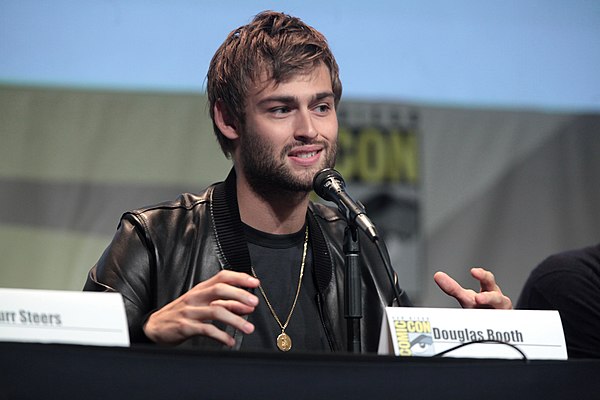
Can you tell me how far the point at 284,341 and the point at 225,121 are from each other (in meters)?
0.73

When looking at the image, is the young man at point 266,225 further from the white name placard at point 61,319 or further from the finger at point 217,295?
the white name placard at point 61,319

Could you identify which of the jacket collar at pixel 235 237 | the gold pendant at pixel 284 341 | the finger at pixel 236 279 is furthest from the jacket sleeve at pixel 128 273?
the finger at pixel 236 279

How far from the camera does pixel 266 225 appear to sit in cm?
253

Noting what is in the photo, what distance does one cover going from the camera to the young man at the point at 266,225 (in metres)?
2.34

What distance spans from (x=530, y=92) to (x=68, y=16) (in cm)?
231

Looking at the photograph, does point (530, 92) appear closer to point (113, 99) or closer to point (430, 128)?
point (430, 128)

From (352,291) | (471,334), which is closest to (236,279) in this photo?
(352,291)

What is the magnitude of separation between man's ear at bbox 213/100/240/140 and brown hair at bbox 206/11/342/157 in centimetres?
2

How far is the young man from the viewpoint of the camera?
2342mm

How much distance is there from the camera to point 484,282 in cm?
212

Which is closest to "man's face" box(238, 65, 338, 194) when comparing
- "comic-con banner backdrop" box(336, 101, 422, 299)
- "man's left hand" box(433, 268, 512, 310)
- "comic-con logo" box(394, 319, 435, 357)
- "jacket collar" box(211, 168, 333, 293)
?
"jacket collar" box(211, 168, 333, 293)

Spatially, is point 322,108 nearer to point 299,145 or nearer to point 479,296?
point 299,145

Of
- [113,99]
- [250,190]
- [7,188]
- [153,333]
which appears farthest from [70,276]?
[153,333]

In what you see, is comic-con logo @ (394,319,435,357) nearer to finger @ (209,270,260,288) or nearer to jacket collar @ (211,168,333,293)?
finger @ (209,270,260,288)
